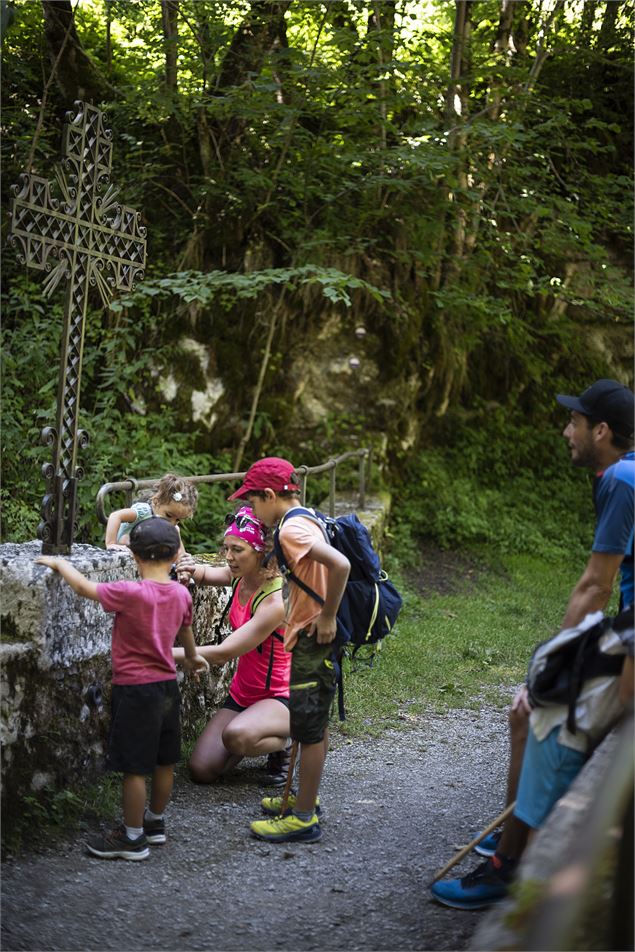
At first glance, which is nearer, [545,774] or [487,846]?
[545,774]

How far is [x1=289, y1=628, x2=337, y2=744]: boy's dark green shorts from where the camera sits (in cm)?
372

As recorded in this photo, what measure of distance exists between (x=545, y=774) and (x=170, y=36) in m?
8.63

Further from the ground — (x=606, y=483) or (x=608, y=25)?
(x=608, y=25)

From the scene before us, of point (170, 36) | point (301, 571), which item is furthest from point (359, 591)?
point (170, 36)

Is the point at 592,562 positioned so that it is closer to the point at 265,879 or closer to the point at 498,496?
the point at 265,879

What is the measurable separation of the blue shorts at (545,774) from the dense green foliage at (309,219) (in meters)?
5.66

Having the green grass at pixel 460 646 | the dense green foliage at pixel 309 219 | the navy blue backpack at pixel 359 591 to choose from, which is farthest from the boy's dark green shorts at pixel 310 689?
the dense green foliage at pixel 309 219

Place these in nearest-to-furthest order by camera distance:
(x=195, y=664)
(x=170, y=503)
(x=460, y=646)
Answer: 1. (x=195, y=664)
2. (x=170, y=503)
3. (x=460, y=646)

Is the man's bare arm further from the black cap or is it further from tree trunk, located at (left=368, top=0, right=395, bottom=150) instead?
tree trunk, located at (left=368, top=0, right=395, bottom=150)

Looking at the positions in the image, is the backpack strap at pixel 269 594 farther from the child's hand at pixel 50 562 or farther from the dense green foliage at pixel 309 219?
the dense green foliage at pixel 309 219

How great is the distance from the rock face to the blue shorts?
1.86 meters

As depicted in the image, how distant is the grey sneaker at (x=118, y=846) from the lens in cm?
336

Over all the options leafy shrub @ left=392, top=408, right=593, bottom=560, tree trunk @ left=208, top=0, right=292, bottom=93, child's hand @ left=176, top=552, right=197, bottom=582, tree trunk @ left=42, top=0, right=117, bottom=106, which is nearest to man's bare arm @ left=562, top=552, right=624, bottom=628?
child's hand @ left=176, top=552, right=197, bottom=582

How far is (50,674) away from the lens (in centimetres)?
355
